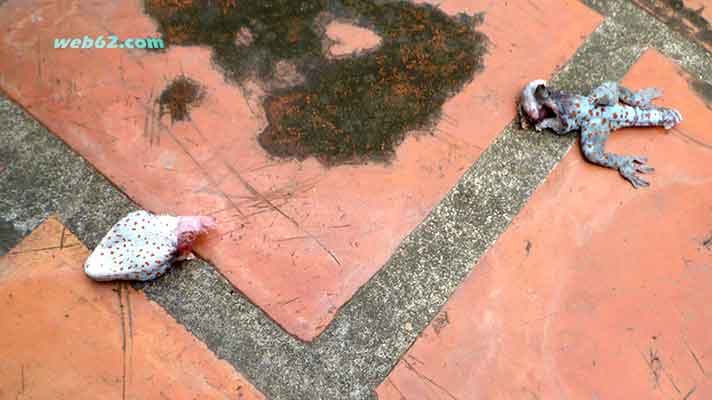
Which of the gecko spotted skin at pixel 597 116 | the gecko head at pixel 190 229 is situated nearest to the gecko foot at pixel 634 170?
the gecko spotted skin at pixel 597 116

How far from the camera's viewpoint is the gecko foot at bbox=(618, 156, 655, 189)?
191 centimetres

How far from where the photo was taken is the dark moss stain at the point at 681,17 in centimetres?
220

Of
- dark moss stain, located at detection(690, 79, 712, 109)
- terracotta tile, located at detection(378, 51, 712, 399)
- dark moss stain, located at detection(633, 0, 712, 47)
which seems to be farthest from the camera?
dark moss stain, located at detection(633, 0, 712, 47)

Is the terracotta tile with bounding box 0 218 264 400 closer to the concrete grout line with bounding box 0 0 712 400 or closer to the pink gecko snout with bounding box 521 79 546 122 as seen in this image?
the concrete grout line with bounding box 0 0 712 400

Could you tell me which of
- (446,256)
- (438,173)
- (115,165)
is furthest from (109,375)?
(438,173)

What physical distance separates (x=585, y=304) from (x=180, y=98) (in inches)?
63.0

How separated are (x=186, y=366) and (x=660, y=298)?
5.11 feet

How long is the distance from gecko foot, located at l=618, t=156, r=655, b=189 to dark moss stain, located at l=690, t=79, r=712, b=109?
0.44m

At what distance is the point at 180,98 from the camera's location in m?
1.93

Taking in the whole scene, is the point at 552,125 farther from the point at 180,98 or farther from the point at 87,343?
the point at 87,343

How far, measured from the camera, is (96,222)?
1715 millimetres

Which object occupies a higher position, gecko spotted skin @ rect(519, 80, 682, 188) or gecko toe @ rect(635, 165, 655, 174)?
gecko spotted skin @ rect(519, 80, 682, 188)

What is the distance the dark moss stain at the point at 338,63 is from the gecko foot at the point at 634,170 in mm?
660

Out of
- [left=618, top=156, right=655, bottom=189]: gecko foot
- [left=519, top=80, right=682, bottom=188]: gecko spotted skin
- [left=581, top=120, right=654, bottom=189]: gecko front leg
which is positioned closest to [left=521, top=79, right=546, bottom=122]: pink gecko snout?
[left=519, top=80, right=682, bottom=188]: gecko spotted skin
